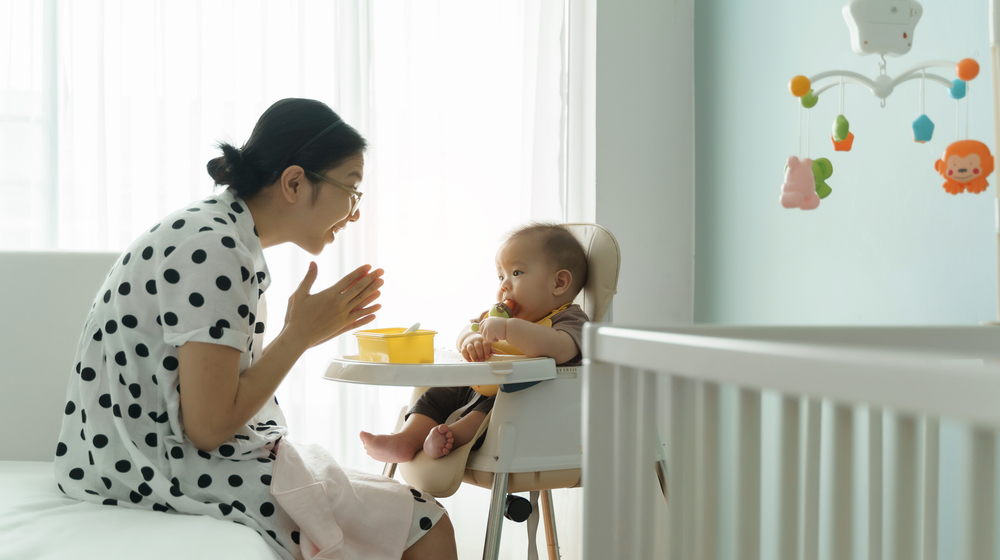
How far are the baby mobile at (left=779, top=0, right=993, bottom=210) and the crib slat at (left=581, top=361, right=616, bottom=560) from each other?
63 centimetres

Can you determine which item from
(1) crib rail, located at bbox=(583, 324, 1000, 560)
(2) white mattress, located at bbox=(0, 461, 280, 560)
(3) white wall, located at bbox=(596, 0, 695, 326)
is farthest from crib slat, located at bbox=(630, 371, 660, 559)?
(3) white wall, located at bbox=(596, 0, 695, 326)

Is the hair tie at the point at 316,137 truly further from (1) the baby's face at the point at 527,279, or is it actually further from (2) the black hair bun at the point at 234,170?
(1) the baby's face at the point at 527,279

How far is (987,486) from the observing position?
0.32 meters

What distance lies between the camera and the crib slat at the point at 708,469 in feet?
1.42

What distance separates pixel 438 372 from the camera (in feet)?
3.42

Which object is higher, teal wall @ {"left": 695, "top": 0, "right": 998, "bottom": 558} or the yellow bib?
teal wall @ {"left": 695, "top": 0, "right": 998, "bottom": 558}

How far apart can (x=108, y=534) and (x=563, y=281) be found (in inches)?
38.8

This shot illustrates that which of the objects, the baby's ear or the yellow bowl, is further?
the baby's ear

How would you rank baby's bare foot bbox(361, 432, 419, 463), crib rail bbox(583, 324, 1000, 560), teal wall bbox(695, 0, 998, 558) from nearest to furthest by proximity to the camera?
crib rail bbox(583, 324, 1000, 560) < teal wall bbox(695, 0, 998, 558) < baby's bare foot bbox(361, 432, 419, 463)

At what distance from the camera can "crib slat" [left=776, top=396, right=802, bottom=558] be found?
39 centimetres

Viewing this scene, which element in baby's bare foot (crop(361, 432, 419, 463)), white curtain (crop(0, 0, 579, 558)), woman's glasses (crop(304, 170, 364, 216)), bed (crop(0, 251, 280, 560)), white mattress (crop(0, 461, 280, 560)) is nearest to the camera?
white mattress (crop(0, 461, 280, 560))

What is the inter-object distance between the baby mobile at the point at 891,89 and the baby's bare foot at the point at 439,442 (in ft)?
2.47

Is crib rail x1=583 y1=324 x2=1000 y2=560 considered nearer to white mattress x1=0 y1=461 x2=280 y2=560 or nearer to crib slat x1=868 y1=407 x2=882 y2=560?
crib slat x1=868 y1=407 x2=882 y2=560

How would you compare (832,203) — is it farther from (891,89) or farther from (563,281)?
(563,281)
